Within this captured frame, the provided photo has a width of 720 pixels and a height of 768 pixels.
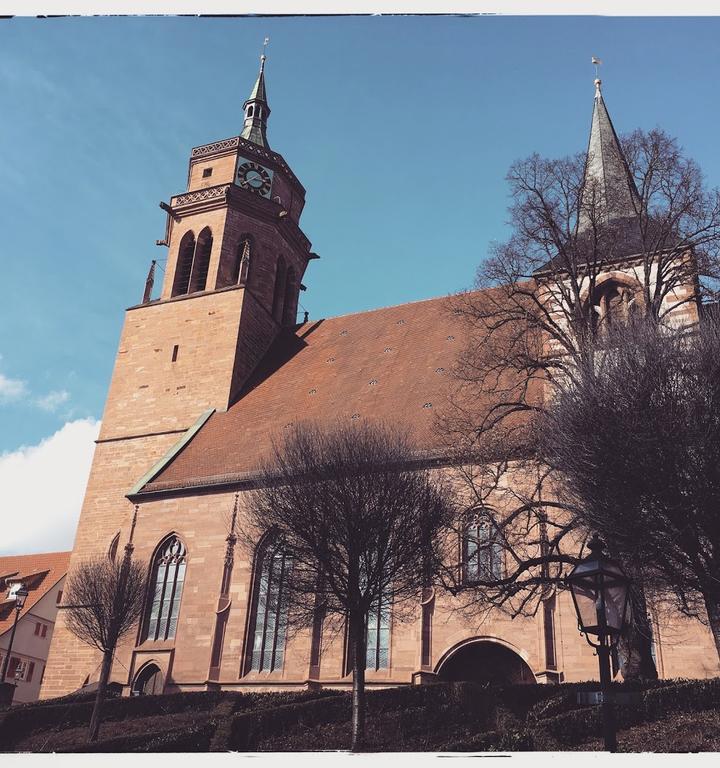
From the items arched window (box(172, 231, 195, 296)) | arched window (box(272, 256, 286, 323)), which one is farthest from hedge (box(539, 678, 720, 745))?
arched window (box(172, 231, 195, 296))

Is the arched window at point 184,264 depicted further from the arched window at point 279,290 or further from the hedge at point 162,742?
the hedge at point 162,742

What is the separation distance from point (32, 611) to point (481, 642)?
27.8 metres

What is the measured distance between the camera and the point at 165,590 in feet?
71.6

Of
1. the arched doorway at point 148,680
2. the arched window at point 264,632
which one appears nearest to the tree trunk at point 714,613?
the arched window at point 264,632

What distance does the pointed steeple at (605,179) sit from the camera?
52.9 feet

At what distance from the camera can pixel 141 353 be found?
29.0 m

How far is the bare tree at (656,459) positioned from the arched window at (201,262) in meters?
21.6

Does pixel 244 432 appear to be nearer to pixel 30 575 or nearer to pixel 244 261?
pixel 244 261

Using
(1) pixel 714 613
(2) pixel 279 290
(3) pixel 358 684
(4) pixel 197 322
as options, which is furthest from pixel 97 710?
(2) pixel 279 290

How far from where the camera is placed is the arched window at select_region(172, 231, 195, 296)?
31047 mm

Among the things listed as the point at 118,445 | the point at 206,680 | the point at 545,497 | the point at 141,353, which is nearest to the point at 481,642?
the point at 545,497

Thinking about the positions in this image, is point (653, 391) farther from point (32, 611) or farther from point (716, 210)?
point (32, 611)

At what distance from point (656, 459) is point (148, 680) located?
15836 mm

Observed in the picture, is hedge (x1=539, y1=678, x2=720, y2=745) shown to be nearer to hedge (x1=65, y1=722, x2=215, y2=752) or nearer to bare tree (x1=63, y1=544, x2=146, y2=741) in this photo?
hedge (x1=65, y1=722, x2=215, y2=752)
